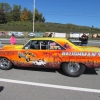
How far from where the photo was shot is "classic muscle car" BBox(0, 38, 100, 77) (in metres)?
6.94

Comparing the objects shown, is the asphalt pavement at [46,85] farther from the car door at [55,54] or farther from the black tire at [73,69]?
the car door at [55,54]

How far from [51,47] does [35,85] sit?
1898 mm

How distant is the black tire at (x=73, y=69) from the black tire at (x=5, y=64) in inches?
90.8

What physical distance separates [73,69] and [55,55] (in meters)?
0.85

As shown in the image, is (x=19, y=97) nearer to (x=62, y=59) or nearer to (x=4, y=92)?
(x=4, y=92)

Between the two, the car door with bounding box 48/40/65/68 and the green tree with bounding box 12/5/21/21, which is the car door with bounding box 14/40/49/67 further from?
the green tree with bounding box 12/5/21/21

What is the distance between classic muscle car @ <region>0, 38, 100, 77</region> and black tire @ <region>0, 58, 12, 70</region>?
0.05m

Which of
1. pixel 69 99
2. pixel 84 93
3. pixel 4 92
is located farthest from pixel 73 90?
pixel 4 92

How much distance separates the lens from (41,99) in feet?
15.8

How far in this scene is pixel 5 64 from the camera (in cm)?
802

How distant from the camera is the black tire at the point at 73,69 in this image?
7052 mm

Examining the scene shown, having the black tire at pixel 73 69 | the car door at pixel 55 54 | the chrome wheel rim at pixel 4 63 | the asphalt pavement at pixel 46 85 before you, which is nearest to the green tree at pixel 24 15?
the chrome wheel rim at pixel 4 63

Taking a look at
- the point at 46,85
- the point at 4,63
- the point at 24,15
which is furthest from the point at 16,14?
the point at 46,85

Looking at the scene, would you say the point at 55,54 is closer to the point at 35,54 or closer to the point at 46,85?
the point at 35,54
